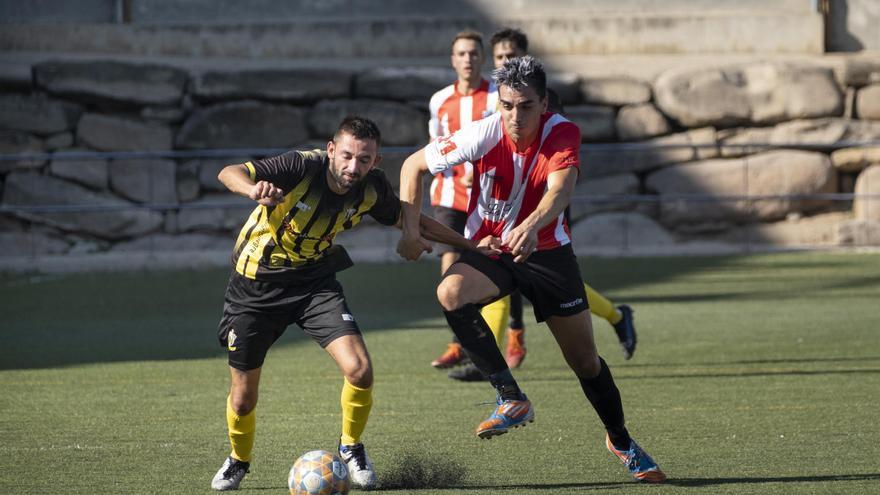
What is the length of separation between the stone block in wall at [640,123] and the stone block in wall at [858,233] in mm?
2556

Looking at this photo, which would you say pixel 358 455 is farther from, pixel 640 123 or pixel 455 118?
pixel 640 123

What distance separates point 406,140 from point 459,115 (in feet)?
27.2

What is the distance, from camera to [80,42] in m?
16.9

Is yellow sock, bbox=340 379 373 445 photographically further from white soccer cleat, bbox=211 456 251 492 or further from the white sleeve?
the white sleeve

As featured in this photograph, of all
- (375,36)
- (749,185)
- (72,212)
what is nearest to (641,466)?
(749,185)

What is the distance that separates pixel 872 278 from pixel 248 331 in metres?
8.89

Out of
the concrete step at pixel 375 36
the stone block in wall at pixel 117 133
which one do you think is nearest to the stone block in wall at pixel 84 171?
the stone block in wall at pixel 117 133

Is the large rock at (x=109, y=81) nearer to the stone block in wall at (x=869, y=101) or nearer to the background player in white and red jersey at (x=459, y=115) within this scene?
the stone block in wall at (x=869, y=101)

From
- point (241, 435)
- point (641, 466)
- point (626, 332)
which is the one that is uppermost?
point (241, 435)

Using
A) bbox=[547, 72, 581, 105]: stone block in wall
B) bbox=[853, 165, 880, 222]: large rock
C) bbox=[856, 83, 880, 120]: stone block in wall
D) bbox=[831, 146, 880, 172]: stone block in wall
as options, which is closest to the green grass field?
bbox=[853, 165, 880, 222]: large rock

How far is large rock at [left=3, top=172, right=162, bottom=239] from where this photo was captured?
51.1 ft

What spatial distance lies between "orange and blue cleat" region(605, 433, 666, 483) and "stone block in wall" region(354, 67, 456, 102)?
1133cm

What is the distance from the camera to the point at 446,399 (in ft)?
22.8

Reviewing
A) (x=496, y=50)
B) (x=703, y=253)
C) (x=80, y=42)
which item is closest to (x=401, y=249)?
(x=496, y=50)
